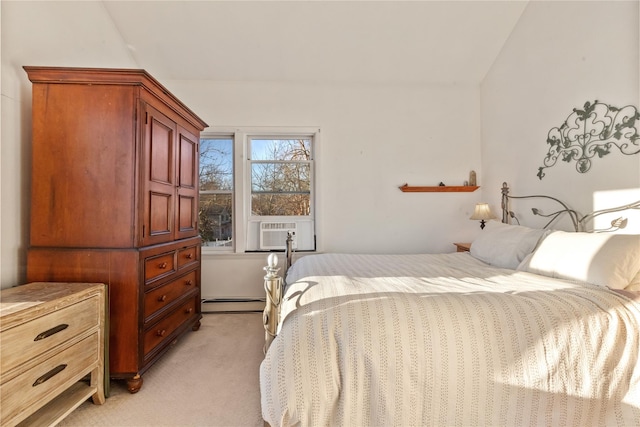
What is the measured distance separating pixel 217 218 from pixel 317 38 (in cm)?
233

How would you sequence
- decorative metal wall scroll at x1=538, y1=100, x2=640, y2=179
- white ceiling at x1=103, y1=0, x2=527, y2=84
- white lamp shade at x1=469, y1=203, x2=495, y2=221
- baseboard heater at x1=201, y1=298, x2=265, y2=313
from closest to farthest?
decorative metal wall scroll at x1=538, y1=100, x2=640, y2=179, white ceiling at x1=103, y1=0, x2=527, y2=84, white lamp shade at x1=469, y1=203, x2=495, y2=221, baseboard heater at x1=201, y1=298, x2=265, y2=313

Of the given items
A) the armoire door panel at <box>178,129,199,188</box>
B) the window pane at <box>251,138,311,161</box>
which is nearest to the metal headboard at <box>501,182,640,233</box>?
the window pane at <box>251,138,311,161</box>

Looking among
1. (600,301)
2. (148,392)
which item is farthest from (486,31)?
(148,392)

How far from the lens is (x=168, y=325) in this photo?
218 centimetres

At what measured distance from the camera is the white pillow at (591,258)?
150cm

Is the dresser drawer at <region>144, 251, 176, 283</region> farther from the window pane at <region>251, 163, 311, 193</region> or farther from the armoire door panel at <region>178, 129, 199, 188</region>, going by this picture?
the window pane at <region>251, 163, 311, 193</region>

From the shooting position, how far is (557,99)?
97.3 inches

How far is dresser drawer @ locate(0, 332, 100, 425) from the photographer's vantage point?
1216mm

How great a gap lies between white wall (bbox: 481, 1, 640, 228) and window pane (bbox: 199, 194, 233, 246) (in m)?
3.16

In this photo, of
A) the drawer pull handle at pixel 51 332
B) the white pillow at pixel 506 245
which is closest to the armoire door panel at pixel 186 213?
the drawer pull handle at pixel 51 332

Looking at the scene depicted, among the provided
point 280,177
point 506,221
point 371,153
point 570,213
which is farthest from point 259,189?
point 570,213

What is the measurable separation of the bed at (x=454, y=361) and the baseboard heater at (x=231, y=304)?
2.21 m

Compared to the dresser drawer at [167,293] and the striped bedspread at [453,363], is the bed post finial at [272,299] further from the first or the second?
the dresser drawer at [167,293]

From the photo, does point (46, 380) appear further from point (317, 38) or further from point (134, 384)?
point (317, 38)
